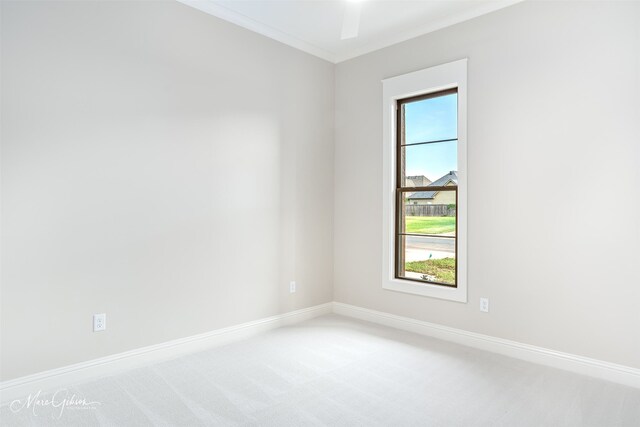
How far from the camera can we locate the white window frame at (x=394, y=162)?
3.33 m

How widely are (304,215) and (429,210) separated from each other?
1.25 m

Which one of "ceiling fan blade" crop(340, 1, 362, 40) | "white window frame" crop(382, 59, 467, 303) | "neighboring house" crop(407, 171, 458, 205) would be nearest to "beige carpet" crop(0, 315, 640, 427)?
"white window frame" crop(382, 59, 467, 303)

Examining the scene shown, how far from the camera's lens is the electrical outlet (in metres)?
2.64

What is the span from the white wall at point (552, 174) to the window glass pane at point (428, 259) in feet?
0.75

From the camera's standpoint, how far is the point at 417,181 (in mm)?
3758

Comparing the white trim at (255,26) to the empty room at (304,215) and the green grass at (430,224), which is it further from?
the green grass at (430,224)

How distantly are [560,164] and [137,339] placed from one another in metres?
3.32

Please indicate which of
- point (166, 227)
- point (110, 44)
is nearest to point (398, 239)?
point (166, 227)

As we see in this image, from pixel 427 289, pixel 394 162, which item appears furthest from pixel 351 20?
pixel 427 289

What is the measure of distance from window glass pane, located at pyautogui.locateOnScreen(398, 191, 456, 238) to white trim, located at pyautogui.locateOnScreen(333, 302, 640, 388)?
848 mm

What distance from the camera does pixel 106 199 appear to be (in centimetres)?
268

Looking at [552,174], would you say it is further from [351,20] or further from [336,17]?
[336,17]

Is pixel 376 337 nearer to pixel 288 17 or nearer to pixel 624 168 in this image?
pixel 624 168

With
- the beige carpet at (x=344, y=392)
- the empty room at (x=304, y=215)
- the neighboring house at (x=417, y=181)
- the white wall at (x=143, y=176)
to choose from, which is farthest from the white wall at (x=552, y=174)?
the white wall at (x=143, y=176)
